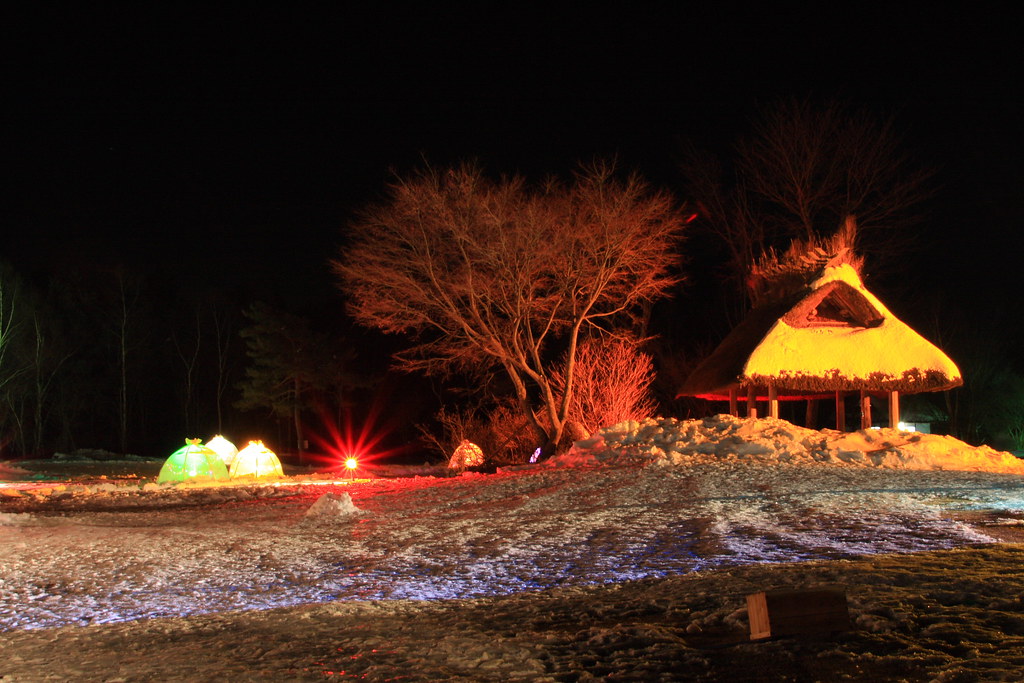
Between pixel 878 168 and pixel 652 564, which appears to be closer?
pixel 652 564

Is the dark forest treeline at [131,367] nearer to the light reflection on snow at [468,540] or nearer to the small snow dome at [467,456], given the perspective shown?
the small snow dome at [467,456]

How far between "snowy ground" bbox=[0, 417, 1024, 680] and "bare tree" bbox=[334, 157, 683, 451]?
372 inches

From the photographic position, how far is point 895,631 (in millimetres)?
4980

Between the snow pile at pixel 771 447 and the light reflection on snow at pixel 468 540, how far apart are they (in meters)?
1.76

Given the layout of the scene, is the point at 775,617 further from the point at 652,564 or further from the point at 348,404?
the point at 348,404

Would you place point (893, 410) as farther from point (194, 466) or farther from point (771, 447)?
point (194, 466)

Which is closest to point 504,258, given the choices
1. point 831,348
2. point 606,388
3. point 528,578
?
point 606,388

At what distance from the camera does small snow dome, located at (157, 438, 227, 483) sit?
2014 centimetres

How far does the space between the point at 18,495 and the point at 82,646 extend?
517 inches

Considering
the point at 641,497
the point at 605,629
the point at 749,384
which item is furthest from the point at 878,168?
the point at 605,629

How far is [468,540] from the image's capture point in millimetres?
9141

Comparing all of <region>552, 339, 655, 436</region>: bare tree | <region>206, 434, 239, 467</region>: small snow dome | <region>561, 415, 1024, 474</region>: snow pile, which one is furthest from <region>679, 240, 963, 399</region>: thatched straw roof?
<region>206, 434, 239, 467</region>: small snow dome

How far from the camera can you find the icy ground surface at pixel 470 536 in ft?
23.4

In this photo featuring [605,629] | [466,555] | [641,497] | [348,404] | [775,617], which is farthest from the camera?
[348,404]
